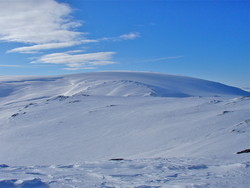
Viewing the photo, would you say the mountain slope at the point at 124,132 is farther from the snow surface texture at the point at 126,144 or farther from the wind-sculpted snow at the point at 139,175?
the wind-sculpted snow at the point at 139,175

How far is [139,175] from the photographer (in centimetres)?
642

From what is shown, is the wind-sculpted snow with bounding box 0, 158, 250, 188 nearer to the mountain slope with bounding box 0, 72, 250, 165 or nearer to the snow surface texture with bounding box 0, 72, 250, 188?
the snow surface texture with bounding box 0, 72, 250, 188

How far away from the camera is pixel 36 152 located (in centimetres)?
1430

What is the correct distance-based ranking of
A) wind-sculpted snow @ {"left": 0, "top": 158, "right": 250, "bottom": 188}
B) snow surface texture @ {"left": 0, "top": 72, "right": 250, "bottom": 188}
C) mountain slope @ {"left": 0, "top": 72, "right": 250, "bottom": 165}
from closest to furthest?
wind-sculpted snow @ {"left": 0, "top": 158, "right": 250, "bottom": 188} < snow surface texture @ {"left": 0, "top": 72, "right": 250, "bottom": 188} < mountain slope @ {"left": 0, "top": 72, "right": 250, "bottom": 165}

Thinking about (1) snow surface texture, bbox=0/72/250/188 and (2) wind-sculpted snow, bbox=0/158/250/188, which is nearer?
(2) wind-sculpted snow, bbox=0/158/250/188

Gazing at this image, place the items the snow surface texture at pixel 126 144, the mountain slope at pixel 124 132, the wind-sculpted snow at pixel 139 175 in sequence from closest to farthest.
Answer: the wind-sculpted snow at pixel 139 175
the snow surface texture at pixel 126 144
the mountain slope at pixel 124 132

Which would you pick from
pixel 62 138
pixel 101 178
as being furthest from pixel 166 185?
pixel 62 138

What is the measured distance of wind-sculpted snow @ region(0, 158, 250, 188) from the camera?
557 centimetres

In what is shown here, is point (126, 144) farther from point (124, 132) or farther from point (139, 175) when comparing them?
point (139, 175)

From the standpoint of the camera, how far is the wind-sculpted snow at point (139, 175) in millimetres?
5574

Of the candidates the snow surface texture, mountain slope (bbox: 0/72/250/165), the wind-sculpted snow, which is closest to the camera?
the wind-sculpted snow

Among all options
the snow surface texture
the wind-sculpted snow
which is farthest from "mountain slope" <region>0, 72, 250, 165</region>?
the wind-sculpted snow

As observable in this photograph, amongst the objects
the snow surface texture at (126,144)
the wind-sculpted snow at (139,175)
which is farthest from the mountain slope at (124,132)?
the wind-sculpted snow at (139,175)

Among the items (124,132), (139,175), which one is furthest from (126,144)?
(139,175)
